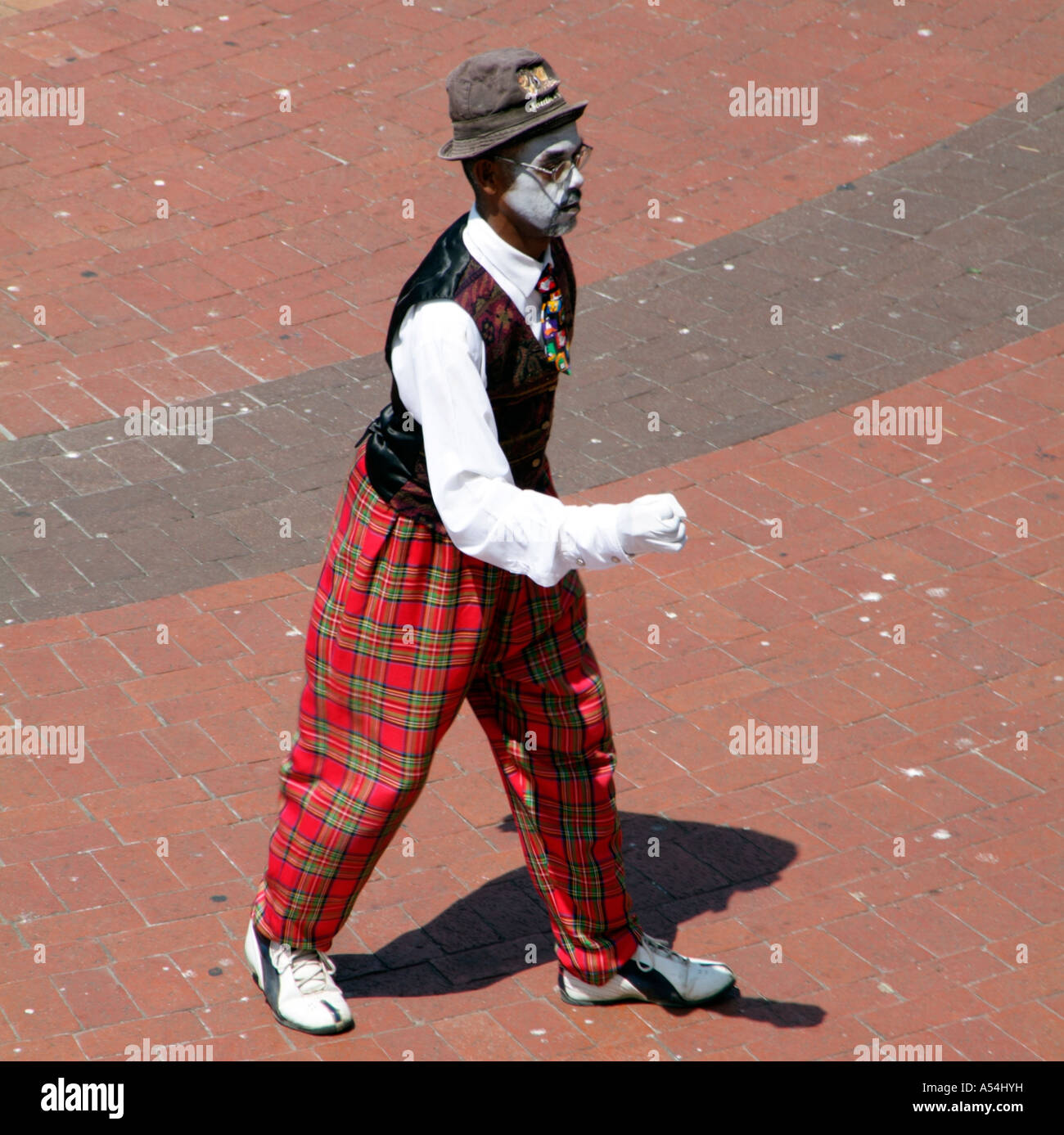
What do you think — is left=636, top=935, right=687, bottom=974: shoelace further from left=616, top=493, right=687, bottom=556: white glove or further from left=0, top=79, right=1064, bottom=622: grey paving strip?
left=0, top=79, right=1064, bottom=622: grey paving strip

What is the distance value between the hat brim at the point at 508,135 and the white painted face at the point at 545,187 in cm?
2

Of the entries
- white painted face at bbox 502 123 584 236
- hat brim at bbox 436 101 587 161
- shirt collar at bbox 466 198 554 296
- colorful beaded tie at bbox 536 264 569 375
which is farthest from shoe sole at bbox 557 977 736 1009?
hat brim at bbox 436 101 587 161

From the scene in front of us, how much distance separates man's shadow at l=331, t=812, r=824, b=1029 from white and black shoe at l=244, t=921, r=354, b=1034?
0.15 meters

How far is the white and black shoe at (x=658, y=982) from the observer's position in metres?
3.43

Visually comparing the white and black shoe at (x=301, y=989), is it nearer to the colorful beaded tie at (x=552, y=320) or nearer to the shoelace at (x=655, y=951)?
the shoelace at (x=655, y=951)

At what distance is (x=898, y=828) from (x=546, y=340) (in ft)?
5.82

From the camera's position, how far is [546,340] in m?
2.96

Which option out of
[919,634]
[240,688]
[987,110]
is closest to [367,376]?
[240,688]

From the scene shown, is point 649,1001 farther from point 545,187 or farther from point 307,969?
point 545,187

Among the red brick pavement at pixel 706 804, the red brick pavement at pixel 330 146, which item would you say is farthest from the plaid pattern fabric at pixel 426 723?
the red brick pavement at pixel 330 146

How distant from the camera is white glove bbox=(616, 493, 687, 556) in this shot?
2723 millimetres

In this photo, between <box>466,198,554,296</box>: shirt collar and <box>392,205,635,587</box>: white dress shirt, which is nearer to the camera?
<box>392,205,635,587</box>: white dress shirt

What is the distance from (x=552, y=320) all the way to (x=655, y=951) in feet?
4.81

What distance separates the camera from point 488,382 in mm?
2885
